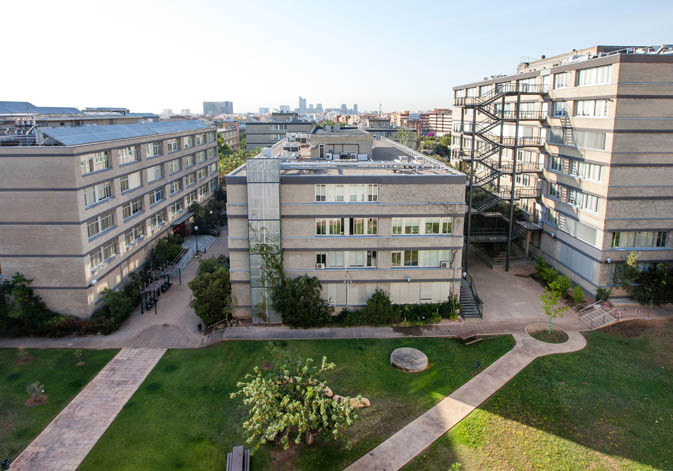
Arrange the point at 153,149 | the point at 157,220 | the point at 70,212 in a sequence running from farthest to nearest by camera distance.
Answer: the point at 157,220, the point at 153,149, the point at 70,212

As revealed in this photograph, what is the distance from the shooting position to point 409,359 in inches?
1251

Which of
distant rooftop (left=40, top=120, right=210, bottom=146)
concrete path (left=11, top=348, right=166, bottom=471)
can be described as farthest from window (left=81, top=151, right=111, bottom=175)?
concrete path (left=11, top=348, right=166, bottom=471)

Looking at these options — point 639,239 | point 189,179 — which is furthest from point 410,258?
point 189,179

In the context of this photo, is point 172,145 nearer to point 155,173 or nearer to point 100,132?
point 155,173

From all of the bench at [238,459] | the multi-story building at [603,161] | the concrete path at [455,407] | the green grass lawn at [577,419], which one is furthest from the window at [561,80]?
the bench at [238,459]

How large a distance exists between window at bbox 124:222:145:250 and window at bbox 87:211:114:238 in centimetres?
298

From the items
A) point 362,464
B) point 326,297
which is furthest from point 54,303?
point 362,464

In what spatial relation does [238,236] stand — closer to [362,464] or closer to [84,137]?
[84,137]

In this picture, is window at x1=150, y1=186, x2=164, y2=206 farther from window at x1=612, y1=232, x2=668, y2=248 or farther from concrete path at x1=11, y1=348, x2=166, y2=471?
window at x1=612, y1=232, x2=668, y2=248

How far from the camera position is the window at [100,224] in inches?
1504

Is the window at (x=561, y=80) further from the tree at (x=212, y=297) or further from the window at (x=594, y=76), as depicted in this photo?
the tree at (x=212, y=297)

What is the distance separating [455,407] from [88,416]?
20806 millimetres

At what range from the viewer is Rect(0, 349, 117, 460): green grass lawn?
83.7 feet

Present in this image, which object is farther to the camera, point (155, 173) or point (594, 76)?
point (155, 173)
